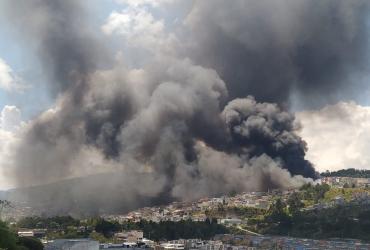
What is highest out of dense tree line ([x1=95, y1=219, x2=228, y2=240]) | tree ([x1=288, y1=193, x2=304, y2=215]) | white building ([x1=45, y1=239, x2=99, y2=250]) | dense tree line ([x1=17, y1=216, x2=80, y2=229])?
tree ([x1=288, y1=193, x2=304, y2=215])

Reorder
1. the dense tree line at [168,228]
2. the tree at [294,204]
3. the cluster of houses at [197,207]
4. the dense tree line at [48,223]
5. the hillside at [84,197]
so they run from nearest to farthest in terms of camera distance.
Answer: the dense tree line at [168,228]
the dense tree line at [48,223]
the tree at [294,204]
the cluster of houses at [197,207]
the hillside at [84,197]

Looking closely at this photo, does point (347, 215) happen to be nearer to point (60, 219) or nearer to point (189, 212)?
point (189, 212)

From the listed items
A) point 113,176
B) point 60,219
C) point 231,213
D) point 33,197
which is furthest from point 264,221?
point 33,197

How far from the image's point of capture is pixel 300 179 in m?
93.4

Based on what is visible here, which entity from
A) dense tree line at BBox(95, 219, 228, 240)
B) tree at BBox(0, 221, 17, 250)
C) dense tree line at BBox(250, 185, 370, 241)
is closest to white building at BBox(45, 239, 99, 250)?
tree at BBox(0, 221, 17, 250)

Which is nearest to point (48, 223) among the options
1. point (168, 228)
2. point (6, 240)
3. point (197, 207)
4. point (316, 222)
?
point (168, 228)

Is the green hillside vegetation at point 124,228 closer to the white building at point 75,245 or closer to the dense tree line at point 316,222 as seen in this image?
the dense tree line at point 316,222

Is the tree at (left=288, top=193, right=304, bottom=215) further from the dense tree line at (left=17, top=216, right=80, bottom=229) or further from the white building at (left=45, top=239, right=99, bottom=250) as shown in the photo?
the white building at (left=45, top=239, right=99, bottom=250)

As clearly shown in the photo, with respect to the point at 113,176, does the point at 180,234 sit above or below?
below

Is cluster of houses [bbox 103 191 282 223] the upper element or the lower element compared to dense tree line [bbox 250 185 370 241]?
upper

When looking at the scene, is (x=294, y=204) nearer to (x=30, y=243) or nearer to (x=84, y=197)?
(x=84, y=197)

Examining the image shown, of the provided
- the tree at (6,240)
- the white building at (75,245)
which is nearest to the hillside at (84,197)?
the white building at (75,245)

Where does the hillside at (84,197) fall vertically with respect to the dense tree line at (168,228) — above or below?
above

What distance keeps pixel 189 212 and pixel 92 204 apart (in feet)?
44.5
